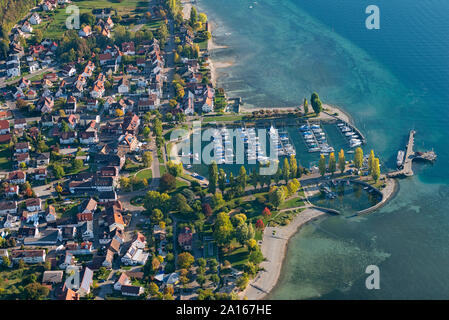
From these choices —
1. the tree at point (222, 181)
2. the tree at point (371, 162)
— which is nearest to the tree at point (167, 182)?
the tree at point (222, 181)

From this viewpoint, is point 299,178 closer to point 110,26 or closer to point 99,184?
point 99,184

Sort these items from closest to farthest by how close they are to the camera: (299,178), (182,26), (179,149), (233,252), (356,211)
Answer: (233,252), (356,211), (299,178), (179,149), (182,26)

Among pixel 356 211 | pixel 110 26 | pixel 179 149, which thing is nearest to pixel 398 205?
pixel 356 211

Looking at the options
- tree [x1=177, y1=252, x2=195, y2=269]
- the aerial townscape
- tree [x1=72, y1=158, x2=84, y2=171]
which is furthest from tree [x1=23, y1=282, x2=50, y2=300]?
tree [x1=72, y1=158, x2=84, y2=171]

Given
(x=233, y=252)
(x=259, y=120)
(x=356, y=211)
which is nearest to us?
(x=233, y=252)

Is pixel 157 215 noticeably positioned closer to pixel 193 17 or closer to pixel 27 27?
pixel 193 17

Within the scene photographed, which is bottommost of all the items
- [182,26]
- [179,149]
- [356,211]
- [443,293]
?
[443,293]

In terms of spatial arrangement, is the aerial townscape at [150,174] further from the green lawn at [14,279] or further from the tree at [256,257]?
the tree at [256,257]

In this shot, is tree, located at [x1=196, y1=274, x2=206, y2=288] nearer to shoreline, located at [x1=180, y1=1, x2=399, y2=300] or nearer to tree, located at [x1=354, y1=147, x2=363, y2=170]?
shoreline, located at [x1=180, y1=1, x2=399, y2=300]
